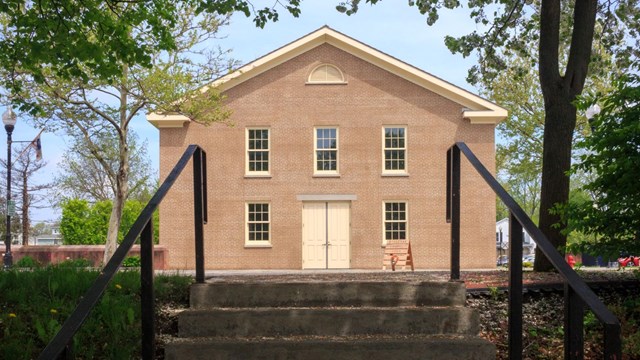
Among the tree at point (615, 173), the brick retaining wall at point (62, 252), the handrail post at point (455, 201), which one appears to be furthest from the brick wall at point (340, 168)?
the handrail post at point (455, 201)

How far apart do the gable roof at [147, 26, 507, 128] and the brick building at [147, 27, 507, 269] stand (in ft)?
0.13

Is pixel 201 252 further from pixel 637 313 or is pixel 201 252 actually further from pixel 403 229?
pixel 403 229

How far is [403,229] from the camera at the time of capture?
28.1 metres

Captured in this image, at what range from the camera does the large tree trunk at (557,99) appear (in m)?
10.8

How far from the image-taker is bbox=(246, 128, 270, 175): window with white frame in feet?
93.1

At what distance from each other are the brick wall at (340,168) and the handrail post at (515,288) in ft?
75.1

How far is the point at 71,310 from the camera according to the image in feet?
18.3

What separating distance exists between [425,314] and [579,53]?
705 centimetres

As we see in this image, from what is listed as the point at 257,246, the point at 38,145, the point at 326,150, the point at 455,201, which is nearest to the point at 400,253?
the point at 326,150

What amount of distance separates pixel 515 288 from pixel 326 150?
23667 millimetres

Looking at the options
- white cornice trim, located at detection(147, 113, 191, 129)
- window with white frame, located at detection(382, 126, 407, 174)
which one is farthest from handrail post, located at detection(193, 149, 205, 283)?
window with white frame, located at detection(382, 126, 407, 174)

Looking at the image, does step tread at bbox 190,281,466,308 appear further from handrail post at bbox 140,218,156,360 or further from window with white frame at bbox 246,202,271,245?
window with white frame at bbox 246,202,271,245

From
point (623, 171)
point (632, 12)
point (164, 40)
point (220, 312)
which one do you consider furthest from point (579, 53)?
point (220, 312)

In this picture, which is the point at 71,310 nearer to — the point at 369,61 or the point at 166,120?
the point at 166,120
